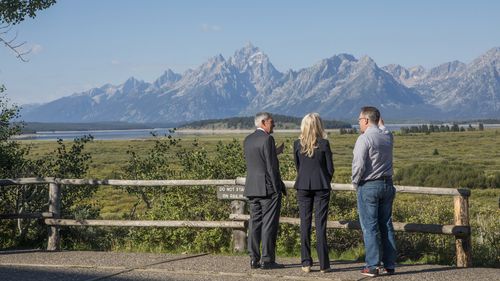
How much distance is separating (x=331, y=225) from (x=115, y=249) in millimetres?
4554

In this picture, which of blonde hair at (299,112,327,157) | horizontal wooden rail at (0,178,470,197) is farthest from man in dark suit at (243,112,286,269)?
horizontal wooden rail at (0,178,470,197)

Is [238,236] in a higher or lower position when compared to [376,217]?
lower

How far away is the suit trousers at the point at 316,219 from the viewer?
9.45 metres

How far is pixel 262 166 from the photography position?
382 inches

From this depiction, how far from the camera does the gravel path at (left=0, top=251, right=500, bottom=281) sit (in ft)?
30.8

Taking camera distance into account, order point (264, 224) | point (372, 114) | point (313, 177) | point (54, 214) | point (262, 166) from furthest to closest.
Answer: point (54, 214) < point (264, 224) < point (262, 166) < point (313, 177) < point (372, 114)

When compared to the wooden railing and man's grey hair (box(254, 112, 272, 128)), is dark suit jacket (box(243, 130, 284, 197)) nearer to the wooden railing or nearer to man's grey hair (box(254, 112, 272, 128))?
man's grey hair (box(254, 112, 272, 128))

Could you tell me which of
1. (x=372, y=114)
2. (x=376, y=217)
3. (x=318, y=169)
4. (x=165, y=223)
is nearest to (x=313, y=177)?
(x=318, y=169)

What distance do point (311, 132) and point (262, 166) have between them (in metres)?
0.93

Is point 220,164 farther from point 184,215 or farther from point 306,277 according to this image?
point 306,277

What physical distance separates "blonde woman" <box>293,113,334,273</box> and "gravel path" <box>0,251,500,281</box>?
42 cm

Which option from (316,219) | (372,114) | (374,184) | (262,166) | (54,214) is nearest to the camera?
(374,184)

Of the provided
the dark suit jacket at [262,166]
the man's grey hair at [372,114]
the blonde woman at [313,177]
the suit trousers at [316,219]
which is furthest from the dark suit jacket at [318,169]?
the man's grey hair at [372,114]

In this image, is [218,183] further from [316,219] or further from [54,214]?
[54,214]
